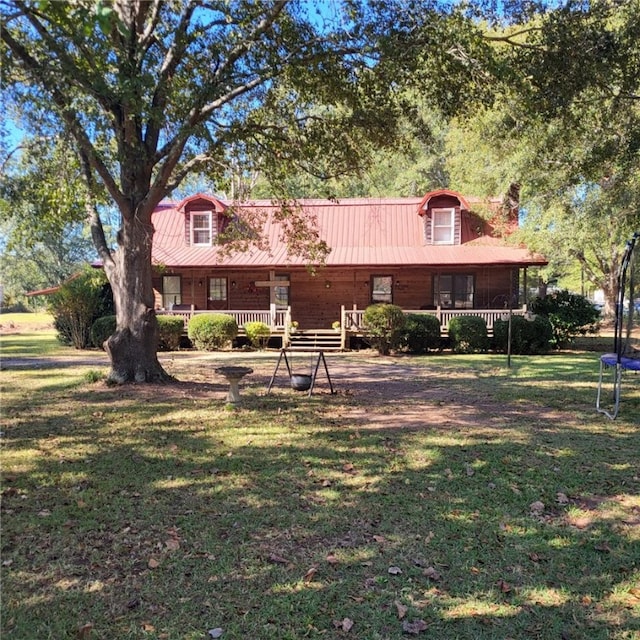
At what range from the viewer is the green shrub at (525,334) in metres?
16.8

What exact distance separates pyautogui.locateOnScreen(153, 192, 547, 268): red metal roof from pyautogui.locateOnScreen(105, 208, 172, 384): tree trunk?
347 inches

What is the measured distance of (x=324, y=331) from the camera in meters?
19.0

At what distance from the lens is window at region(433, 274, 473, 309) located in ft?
67.8

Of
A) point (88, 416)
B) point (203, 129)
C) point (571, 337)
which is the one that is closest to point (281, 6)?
point (203, 129)

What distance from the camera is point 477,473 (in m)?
5.14

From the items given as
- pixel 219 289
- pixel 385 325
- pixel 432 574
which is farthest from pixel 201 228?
pixel 432 574

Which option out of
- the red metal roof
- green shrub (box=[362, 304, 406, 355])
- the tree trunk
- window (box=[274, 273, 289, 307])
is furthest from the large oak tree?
window (box=[274, 273, 289, 307])

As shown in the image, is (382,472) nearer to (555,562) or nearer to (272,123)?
(555,562)

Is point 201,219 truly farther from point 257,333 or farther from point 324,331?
point 324,331

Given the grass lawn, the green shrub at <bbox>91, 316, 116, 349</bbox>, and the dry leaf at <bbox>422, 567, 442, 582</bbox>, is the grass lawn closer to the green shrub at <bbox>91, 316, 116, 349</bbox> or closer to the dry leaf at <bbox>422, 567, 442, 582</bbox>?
the dry leaf at <bbox>422, 567, 442, 582</bbox>

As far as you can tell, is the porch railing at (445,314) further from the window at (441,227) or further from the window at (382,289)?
the window at (441,227)

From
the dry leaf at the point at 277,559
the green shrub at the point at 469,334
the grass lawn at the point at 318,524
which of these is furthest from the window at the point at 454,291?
the dry leaf at the point at 277,559

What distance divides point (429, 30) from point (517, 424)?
5.83 meters

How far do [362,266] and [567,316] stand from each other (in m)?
7.59
